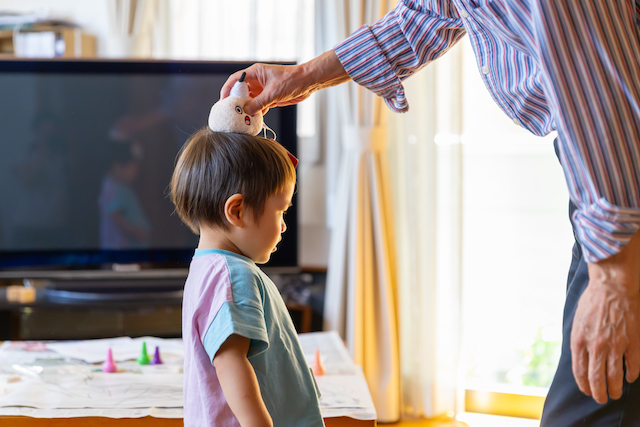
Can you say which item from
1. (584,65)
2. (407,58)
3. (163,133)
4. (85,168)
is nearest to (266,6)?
(163,133)

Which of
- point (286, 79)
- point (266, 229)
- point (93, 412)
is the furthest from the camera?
point (93, 412)

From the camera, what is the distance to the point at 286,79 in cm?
98

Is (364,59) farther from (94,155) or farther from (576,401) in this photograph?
(94,155)

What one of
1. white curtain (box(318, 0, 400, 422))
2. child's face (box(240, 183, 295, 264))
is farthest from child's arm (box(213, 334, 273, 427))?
white curtain (box(318, 0, 400, 422))

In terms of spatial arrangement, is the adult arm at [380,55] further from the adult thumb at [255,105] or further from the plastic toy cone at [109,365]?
the plastic toy cone at [109,365]

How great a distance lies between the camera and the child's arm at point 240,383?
713mm

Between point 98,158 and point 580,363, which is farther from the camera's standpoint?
point 98,158

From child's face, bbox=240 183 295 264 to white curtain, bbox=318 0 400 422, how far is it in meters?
1.18

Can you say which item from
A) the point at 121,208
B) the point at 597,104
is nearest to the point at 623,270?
the point at 597,104

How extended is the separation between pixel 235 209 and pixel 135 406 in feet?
2.25

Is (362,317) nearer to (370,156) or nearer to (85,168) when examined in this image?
(370,156)

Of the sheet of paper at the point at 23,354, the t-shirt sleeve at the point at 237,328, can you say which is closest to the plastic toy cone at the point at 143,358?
the sheet of paper at the point at 23,354

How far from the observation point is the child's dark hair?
0.80m

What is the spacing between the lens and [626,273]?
0.65m
